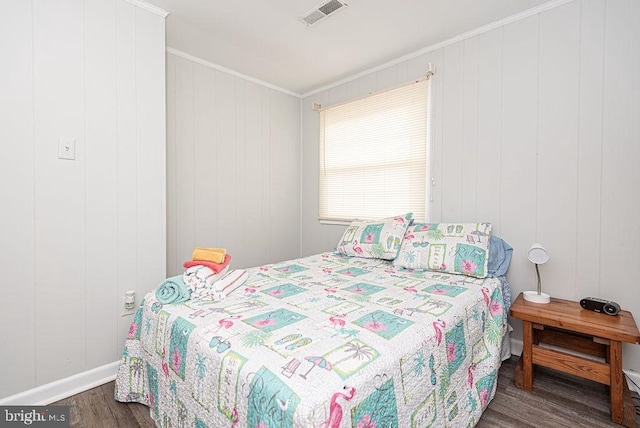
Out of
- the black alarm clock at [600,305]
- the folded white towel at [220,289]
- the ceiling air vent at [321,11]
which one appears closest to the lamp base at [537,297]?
the black alarm clock at [600,305]

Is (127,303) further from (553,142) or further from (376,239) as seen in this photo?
(553,142)

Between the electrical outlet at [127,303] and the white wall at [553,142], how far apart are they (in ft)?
7.95

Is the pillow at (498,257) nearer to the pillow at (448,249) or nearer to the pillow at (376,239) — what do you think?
the pillow at (448,249)

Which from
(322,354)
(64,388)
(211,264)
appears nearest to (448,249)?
(322,354)

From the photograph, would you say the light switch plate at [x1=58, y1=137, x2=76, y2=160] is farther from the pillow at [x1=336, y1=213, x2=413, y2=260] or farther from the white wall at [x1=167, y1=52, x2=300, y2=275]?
the pillow at [x1=336, y1=213, x2=413, y2=260]

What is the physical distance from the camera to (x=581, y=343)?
1964 millimetres

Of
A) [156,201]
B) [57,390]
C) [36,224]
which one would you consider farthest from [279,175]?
[57,390]

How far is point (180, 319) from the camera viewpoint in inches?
52.6

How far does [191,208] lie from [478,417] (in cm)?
263

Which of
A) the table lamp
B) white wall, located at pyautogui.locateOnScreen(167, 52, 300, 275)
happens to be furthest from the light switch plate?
the table lamp

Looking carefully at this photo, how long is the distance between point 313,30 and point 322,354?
2.40m

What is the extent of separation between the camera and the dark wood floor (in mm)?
1557

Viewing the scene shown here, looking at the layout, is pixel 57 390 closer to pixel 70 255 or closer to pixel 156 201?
pixel 70 255

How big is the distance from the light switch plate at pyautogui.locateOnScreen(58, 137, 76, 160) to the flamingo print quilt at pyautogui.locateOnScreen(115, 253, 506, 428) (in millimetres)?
1018
